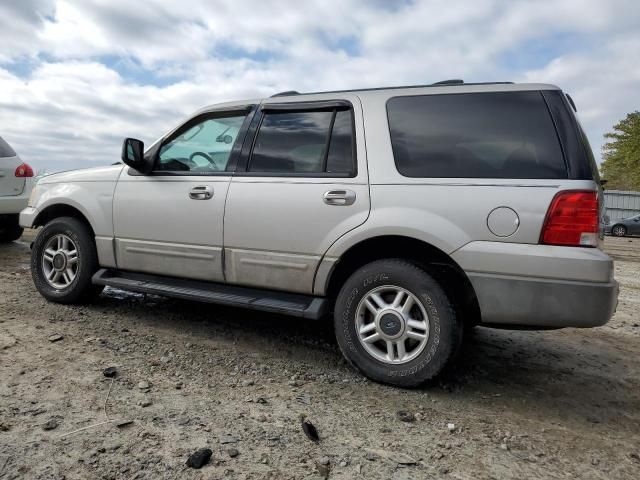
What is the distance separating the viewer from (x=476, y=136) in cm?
299

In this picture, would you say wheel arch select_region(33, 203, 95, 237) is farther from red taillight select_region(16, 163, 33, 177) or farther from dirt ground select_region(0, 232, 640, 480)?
red taillight select_region(16, 163, 33, 177)

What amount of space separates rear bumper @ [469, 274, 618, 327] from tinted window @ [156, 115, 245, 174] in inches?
85.1

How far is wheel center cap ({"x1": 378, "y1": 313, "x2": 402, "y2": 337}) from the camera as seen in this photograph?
3.05 m

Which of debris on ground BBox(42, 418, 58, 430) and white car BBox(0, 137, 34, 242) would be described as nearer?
debris on ground BBox(42, 418, 58, 430)

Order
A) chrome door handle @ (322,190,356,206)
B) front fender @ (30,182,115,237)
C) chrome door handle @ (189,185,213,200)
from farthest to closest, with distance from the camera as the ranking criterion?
front fender @ (30,182,115,237) < chrome door handle @ (189,185,213,200) < chrome door handle @ (322,190,356,206)

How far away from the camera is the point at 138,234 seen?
13.3 feet

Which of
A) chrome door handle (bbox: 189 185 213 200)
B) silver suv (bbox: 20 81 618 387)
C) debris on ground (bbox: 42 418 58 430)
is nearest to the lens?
debris on ground (bbox: 42 418 58 430)

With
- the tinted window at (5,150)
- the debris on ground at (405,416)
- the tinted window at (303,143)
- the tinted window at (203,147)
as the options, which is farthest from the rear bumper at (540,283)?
the tinted window at (5,150)

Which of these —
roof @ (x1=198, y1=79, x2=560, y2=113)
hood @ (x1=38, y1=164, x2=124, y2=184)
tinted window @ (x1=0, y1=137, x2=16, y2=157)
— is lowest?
hood @ (x1=38, y1=164, x2=124, y2=184)

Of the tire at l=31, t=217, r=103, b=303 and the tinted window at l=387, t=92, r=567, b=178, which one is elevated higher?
the tinted window at l=387, t=92, r=567, b=178

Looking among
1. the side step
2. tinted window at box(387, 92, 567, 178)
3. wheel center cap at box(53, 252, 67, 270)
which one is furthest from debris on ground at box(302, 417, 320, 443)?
wheel center cap at box(53, 252, 67, 270)

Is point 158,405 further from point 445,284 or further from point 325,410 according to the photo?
point 445,284

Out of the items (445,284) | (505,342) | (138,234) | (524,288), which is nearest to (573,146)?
(524,288)

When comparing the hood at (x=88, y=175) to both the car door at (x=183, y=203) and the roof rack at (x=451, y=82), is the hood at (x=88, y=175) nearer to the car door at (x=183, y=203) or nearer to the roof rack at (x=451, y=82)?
the car door at (x=183, y=203)
